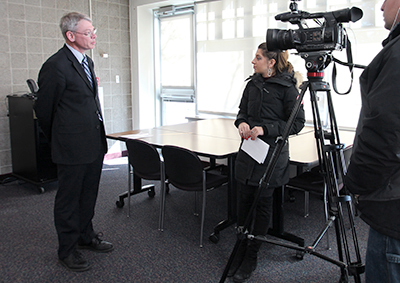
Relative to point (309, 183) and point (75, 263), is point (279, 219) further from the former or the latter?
point (75, 263)

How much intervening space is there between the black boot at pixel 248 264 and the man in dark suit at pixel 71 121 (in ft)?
3.15

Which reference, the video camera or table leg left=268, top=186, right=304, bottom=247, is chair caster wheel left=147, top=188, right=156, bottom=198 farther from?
the video camera

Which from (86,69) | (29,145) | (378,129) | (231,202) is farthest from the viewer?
(29,145)

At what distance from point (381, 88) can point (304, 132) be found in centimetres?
258

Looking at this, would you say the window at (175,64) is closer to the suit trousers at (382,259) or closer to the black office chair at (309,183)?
the black office chair at (309,183)

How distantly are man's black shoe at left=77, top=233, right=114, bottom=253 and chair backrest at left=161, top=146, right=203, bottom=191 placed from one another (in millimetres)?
661

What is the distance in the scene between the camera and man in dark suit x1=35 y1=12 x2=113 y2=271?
222 cm

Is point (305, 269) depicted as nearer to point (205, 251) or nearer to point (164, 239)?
point (205, 251)

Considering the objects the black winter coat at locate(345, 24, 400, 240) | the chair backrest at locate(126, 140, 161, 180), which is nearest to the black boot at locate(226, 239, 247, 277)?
the chair backrest at locate(126, 140, 161, 180)

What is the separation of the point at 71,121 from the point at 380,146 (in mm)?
1775

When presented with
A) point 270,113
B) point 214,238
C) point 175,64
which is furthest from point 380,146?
point 175,64

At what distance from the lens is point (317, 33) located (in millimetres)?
1562

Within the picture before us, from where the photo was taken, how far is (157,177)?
302cm

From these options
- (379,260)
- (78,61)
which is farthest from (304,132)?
(379,260)
